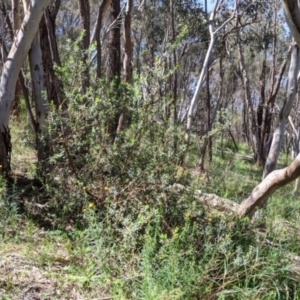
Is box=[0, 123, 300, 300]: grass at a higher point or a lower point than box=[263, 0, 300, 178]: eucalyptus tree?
lower

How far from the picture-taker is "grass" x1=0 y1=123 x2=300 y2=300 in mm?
2879

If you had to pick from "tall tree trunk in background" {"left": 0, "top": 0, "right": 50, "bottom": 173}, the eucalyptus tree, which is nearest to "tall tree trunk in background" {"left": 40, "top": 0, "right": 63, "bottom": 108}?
"tall tree trunk in background" {"left": 0, "top": 0, "right": 50, "bottom": 173}

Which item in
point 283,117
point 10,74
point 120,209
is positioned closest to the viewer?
point 120,209

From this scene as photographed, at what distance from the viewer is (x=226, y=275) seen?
3.15 m

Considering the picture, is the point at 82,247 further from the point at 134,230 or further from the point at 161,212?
the point at 161,212

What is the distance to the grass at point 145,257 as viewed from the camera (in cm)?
288

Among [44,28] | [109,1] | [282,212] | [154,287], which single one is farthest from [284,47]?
[154,287]

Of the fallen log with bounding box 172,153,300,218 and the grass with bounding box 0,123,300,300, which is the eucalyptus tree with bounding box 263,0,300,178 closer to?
the fallen log with bounding box 172,153,300,218

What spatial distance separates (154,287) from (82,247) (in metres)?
0.83

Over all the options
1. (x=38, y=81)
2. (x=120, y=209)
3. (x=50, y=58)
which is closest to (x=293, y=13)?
(x=120, y=209)

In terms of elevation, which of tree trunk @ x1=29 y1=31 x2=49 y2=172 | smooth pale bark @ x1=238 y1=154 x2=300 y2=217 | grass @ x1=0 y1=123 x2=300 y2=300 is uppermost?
tree trunk @ x1=29 y1=31 x2=49 y2=172

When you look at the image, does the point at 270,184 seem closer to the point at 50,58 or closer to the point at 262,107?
the point at 50,58

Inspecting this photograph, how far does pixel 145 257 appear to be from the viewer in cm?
300

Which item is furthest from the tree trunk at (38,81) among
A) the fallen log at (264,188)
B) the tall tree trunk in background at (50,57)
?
the fallen log at (264,188)
